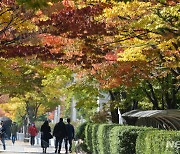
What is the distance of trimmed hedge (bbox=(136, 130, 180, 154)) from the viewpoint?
31.4ft

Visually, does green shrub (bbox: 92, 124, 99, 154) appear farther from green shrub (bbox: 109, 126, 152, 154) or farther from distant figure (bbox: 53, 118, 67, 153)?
green shrub (bbox: 109, 126, 152, 154)

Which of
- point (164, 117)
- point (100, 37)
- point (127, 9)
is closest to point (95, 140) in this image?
point (164, 117)

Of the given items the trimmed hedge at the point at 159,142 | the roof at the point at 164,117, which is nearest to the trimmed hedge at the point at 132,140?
the trimmed hedge at the point at 159,142

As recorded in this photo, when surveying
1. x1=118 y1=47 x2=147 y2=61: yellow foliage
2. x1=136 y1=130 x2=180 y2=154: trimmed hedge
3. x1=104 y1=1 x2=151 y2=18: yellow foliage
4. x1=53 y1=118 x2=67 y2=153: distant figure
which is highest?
x1=104 y1=1 x2=151 y2=18: yellow foliage

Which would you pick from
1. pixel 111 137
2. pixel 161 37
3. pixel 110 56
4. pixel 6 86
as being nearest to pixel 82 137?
pixel 6 86

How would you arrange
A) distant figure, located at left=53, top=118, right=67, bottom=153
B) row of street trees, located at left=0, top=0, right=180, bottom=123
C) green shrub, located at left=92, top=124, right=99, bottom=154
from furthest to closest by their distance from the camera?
1. distant figure, located at left=53, top=118, right=67, bottom=153
2. green shrub, located at left=92, top=124, right=99, bottom=154
3. row of street trees, located at left=0, top=0, right=180, bottom=123

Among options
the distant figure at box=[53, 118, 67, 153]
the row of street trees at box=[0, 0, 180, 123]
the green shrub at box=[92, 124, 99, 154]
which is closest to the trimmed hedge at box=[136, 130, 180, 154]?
the row of street trees at box=[0, 0, 180, 123]

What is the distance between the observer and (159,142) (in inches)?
415

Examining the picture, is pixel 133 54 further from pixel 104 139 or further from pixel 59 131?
pixel 59 131

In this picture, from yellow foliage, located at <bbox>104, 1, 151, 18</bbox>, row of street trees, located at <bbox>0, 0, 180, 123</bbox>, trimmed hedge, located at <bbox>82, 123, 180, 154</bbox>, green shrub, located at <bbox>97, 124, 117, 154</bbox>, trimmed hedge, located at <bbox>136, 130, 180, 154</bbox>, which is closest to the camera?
trimmed hedge, located at <bbox>136, 130, 180, 154</bbox>

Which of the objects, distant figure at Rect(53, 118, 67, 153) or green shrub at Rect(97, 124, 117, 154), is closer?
green shrub at Rect(97, 124, 117, 154)

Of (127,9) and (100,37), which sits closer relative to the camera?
(127,9)

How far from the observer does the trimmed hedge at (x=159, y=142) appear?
31.4 feet

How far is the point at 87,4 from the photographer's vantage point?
14.9m
